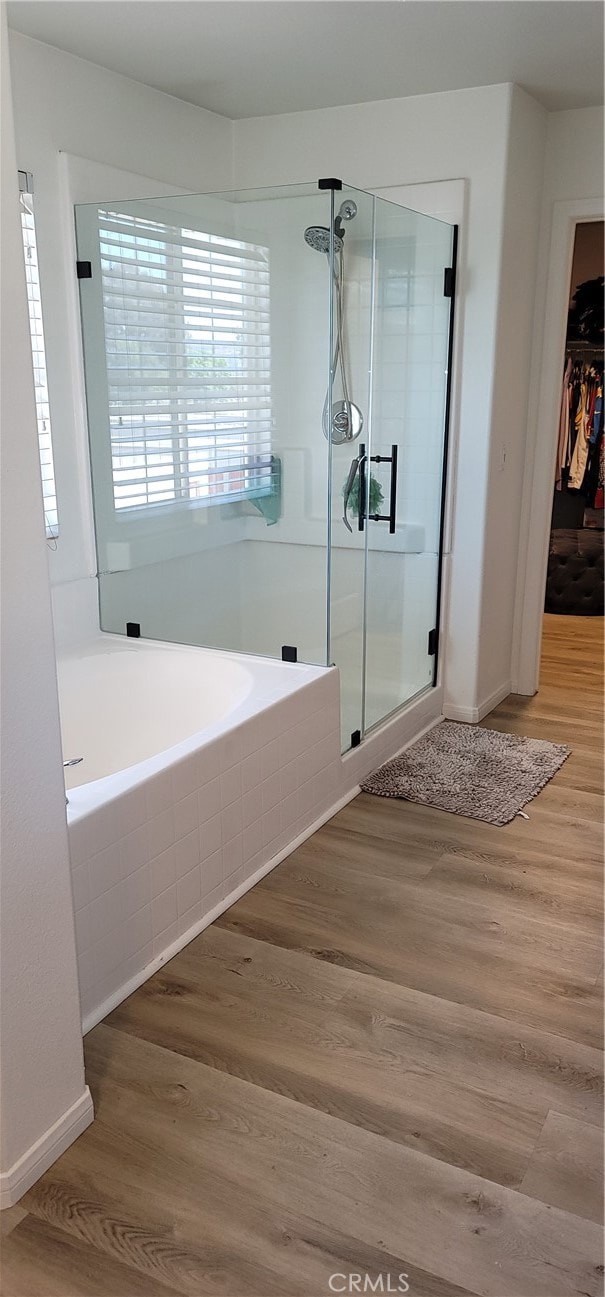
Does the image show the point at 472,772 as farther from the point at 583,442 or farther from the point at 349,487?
the point at 583,442

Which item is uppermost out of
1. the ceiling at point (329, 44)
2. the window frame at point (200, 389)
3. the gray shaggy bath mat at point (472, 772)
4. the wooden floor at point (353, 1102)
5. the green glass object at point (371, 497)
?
the ceiling at point (329, 44)

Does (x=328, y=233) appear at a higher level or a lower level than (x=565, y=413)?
higher

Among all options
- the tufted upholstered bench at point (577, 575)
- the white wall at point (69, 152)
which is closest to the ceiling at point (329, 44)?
the white wall at point (69, 152)

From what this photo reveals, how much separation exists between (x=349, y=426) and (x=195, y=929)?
5.63ft

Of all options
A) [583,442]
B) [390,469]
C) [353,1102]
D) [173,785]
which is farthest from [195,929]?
[583,442]

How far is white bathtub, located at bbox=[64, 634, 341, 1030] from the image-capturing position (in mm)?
2250

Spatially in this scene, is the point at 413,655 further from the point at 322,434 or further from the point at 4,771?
the point at 4,771

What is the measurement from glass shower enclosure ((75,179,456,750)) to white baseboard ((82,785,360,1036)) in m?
0.37

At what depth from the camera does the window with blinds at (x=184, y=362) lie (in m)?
3.30

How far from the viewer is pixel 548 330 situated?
4117 millimetres

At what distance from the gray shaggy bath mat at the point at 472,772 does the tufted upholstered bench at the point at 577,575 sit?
2.46m

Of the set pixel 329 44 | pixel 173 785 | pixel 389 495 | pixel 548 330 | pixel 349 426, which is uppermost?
pixel 329 44

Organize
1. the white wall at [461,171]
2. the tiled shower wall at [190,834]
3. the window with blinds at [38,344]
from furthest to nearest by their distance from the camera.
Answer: the white wall at [461,171] < the window with blinds at [38,344] < the tiled shower wall at [190,834]

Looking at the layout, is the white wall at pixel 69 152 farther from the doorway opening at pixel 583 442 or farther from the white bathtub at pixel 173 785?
the doorway opening at pixel 583 442
